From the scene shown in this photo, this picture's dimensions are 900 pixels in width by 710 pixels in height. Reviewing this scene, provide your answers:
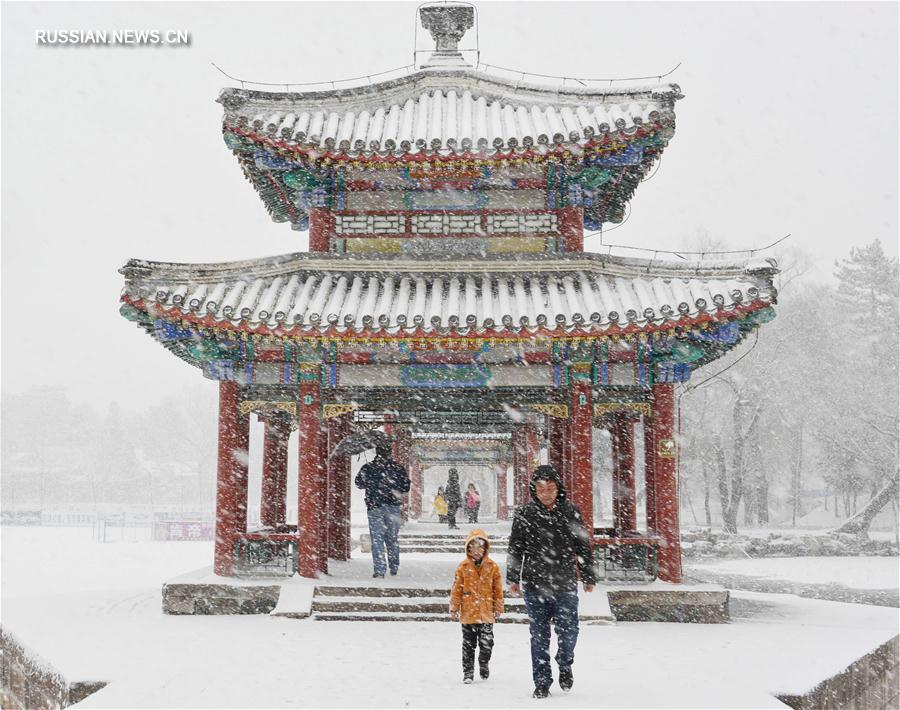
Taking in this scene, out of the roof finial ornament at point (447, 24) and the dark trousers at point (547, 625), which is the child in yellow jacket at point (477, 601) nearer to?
the dark trousers at point (547, 625)

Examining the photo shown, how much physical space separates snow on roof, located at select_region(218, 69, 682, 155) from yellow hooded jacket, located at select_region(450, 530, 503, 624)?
690 cm

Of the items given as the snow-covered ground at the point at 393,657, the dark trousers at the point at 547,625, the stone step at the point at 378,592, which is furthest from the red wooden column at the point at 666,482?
the dark trousers at the point at 547,625

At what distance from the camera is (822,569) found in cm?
2758

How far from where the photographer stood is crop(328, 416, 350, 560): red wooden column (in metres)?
14.9

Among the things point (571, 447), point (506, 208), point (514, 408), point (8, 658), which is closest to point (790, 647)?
point (571, 447)

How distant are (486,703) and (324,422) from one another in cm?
682

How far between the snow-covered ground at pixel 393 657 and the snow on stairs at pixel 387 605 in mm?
391

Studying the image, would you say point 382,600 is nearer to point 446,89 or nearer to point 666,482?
point 666,482

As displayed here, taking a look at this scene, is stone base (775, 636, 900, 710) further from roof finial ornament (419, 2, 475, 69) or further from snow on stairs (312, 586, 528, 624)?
roof finial ornament (419, 2, 475, 69)

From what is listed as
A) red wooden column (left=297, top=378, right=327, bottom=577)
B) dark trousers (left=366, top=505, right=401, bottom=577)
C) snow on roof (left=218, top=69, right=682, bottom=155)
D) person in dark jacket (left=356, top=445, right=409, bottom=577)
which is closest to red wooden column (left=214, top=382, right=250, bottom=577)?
red wooden column (left=297, top=378, right=327, bottom=577)

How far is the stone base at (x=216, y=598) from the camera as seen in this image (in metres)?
11.8

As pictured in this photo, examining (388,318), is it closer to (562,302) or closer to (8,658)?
(562,302)

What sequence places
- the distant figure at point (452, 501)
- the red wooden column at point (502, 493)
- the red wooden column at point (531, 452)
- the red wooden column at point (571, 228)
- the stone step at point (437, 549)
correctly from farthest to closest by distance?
the red wooden column at point (502, 493) < the distant figure at point (452, 501) < the red wooden column at point (531, 452) < the stone step at point (437, 549) < the red wooden column at point (571, 228)

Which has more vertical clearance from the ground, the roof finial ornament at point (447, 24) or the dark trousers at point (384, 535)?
the roof finial ornament at point (447, 24)
